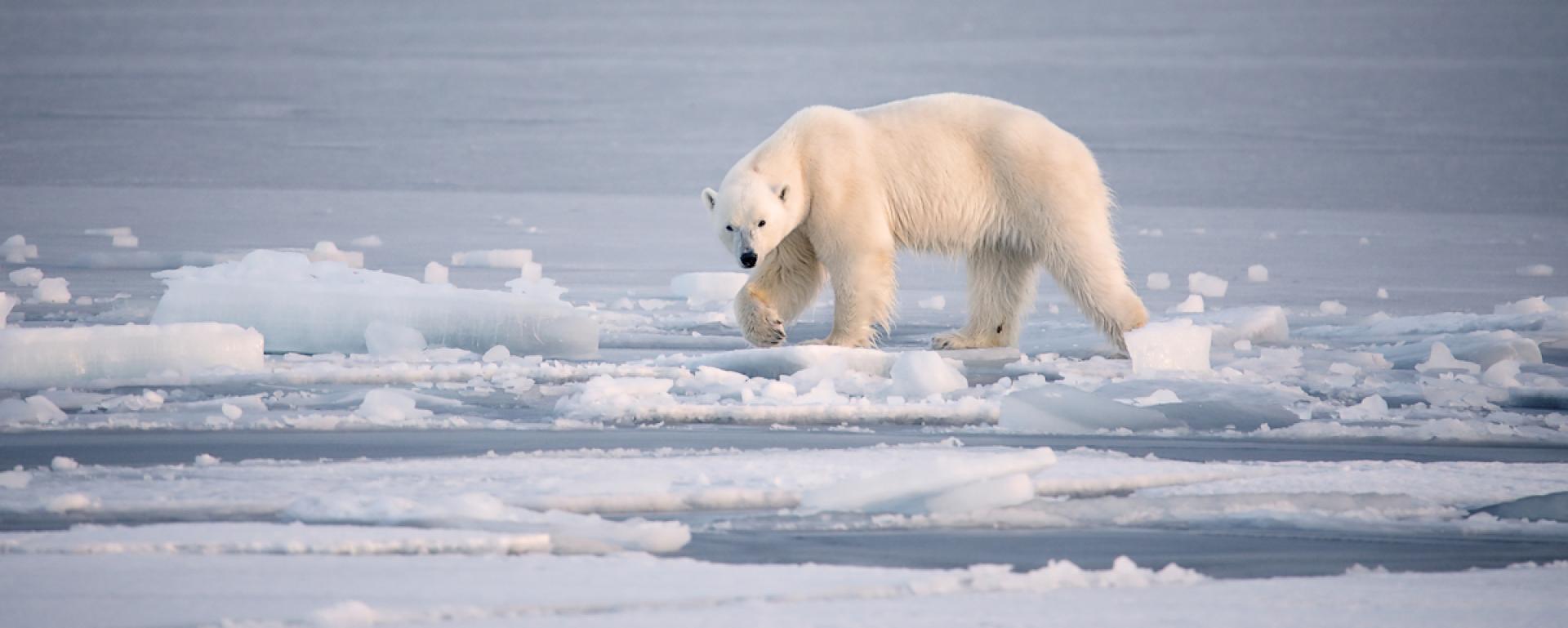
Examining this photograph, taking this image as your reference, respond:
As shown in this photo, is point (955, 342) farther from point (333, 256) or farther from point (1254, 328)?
point (333, 256)

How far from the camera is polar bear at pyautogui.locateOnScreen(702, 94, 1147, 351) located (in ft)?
17.0

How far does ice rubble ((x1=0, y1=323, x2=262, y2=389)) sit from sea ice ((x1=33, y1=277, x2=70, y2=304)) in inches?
61.1

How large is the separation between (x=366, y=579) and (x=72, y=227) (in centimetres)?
679

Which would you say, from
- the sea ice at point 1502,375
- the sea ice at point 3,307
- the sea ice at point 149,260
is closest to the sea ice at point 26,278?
the sea ice at point 149,260

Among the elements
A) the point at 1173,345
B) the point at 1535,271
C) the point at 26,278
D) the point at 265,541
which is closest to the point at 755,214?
the point at 1173,345

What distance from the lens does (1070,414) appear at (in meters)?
3.87

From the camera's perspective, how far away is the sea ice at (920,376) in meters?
4.29

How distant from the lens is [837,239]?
5223mm

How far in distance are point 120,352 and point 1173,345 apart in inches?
96.1

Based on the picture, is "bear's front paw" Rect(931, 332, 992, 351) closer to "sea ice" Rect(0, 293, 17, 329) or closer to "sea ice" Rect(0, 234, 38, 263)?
"sea ice" Rect(0, 293, 17, 329)

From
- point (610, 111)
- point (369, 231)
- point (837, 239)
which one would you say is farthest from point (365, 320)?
point (610, 111)

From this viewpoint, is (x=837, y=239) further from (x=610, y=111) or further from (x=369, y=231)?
(x=610, y=111)

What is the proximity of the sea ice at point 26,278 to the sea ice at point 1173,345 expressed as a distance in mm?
3667

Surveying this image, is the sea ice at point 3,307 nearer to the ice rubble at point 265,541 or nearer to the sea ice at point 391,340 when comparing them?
the sea ice at point 391,340
